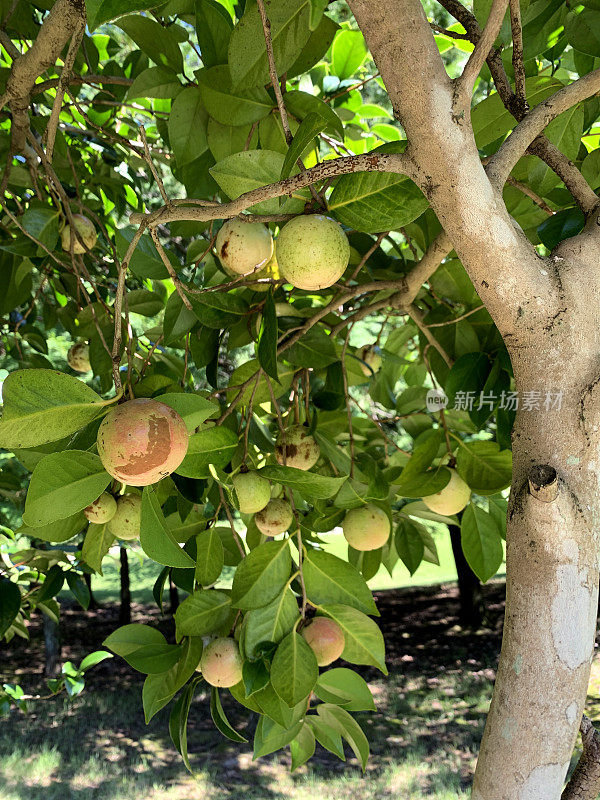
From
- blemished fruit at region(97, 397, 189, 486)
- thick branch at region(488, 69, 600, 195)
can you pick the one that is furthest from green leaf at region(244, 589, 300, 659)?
thick branch at region(488, 69, 600, 195)

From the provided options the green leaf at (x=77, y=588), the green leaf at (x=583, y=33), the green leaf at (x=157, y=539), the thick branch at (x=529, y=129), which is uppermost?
the green leaf at (x=583, y=33)

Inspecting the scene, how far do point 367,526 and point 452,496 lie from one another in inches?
5.8

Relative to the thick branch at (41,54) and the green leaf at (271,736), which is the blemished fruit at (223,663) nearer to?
the green leaf at (271,736)

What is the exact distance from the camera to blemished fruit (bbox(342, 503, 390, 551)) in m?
1.17

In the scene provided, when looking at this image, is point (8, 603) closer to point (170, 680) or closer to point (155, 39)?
point (170, 680)

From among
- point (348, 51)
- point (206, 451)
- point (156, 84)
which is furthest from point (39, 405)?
point (348, 51)

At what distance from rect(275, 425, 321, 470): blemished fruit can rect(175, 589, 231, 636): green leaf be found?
255mm

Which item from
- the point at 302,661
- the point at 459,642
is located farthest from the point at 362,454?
the point at 459,642

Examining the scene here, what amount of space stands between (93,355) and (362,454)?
544 millimetres

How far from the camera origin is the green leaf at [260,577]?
882 mm

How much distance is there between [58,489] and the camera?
63 centimetres

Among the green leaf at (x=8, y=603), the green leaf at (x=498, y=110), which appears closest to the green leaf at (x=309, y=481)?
the green leaf at (x=498, y=110)

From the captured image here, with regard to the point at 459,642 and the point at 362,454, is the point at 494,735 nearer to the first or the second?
the point at 362,454

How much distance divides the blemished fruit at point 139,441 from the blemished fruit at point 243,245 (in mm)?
421
